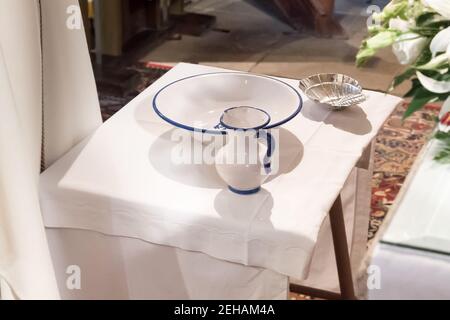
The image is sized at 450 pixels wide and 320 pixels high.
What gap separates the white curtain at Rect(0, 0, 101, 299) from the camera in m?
0.93

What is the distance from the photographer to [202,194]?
97 centimetres

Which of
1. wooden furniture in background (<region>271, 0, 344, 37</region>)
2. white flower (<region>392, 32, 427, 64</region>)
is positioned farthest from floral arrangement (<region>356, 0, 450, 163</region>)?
wooden furniture in background (<region>271, 0, 344, 37</region>)

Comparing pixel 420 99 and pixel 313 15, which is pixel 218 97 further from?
pixel 313 15

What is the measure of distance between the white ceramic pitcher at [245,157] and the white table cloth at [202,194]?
24 millimetres

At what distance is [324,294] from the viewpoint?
1.58 metres

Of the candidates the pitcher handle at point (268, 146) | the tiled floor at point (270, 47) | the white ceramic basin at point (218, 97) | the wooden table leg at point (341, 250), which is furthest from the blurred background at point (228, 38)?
the pitcher handle at point (268, 146)

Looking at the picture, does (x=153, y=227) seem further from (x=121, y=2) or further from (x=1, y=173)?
(x=121, y=2)

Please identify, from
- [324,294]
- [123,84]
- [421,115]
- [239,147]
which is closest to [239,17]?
[123,84]

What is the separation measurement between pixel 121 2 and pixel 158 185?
2.36 m

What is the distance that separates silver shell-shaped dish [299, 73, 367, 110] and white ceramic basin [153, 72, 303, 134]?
0.08 metres

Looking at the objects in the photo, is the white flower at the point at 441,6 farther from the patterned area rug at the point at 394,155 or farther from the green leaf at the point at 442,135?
the patterned area rug at the point at 394,155

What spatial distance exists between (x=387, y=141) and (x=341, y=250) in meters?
1.13

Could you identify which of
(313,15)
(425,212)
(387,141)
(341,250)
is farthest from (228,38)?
(425,212)

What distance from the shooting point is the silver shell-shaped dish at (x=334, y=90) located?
3.93ft
